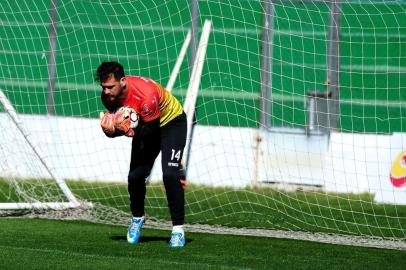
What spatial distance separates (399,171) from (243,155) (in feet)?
8.71

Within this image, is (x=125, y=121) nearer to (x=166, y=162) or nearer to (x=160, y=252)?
(x=166, y=162)

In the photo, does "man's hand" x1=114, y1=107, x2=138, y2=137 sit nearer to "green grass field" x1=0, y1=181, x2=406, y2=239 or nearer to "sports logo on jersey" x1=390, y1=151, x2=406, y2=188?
"green grass field" x1=0, y1=181, x2=406, y2=239

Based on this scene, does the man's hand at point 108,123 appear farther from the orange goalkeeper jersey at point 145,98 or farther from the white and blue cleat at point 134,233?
the white and blue cleat at point 134,233

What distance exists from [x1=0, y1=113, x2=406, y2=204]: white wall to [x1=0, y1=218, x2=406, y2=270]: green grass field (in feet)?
13.5

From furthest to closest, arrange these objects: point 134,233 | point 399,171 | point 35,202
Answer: point 399,171
point 35,202
point 134,233

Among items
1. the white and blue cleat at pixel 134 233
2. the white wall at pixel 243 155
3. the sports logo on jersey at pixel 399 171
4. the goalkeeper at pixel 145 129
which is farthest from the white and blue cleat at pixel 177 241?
the white wall at pixel 243 155

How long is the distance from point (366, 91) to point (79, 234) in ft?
20.4

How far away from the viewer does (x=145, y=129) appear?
889cm

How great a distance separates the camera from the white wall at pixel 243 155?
1405cm

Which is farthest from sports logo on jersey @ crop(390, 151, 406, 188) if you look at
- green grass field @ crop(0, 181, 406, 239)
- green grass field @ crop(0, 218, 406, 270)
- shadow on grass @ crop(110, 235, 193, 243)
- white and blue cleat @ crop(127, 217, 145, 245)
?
white and blue cleat @ crop(127, 217, 145, 245)

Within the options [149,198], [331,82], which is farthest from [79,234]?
[331,82]

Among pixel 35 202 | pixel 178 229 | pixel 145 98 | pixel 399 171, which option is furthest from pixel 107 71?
pixel 399 171

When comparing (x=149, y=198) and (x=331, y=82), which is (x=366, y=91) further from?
(x=149, y=198)

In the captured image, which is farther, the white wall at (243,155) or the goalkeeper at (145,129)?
the white wall at (243,155)
